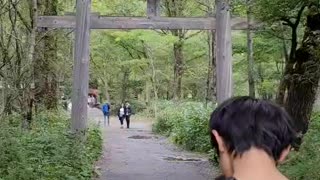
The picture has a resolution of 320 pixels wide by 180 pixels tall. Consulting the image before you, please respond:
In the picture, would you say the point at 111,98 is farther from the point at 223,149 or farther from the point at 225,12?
the point at 223,149

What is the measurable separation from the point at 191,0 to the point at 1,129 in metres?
18.2

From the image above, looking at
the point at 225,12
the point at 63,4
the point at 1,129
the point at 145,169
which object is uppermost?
the point at 63,4

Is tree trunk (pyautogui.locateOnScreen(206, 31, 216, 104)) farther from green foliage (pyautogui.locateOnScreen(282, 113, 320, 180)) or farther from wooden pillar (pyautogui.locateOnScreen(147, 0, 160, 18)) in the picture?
green foliage (pyautogui.locateOnScreen(282, 113, 320, 180))

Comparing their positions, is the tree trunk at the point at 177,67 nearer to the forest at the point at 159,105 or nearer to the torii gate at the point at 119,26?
the forest at the point at 159,105

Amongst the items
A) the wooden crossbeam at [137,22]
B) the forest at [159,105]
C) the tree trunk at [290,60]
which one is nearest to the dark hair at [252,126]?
the forest at [159,105]

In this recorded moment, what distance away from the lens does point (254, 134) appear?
1.47m

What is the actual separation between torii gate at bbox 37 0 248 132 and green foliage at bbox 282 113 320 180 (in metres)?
2.67

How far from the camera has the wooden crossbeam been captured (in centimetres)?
1105

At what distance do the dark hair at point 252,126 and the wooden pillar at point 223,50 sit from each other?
9.55 meters

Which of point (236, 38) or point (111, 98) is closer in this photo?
point (236, 38)

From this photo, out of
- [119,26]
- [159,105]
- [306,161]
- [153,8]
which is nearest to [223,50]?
[153,8]

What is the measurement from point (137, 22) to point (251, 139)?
31.9 feet

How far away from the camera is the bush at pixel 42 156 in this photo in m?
7.71

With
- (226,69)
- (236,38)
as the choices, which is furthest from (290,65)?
(236,38)
